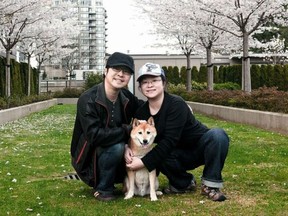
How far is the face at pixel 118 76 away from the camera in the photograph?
4594 millimetres

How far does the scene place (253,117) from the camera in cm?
1270

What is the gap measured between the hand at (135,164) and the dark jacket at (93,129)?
24 centimetres

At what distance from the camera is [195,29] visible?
844 inches

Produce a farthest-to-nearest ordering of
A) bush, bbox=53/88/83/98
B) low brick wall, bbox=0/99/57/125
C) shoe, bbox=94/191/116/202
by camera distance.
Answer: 1. bush, bbox=53/88/83/98
2. low brick wall, bbox=0/99/57/125
3. shoe, bbox=94/191/116/202

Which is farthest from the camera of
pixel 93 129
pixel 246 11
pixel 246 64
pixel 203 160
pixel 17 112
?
pixel 17 112

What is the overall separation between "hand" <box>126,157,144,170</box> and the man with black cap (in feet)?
0.40

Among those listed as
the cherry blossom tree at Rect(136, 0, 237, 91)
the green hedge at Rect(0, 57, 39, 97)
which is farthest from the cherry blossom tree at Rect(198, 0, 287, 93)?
the green hedge at Rect(0, 57, 39, 97)

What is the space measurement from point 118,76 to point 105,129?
1.67 ft

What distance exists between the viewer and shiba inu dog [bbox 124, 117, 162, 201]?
4445 millimetres

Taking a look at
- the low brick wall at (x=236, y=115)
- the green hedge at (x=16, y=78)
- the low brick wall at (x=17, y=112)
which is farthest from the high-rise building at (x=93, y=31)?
the low brick wall at (x=236, y=115)

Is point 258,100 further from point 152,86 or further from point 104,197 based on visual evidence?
point 104,197

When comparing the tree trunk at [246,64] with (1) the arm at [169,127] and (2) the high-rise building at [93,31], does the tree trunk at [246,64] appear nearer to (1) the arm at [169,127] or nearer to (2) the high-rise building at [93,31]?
(1) the arm at [169,127]

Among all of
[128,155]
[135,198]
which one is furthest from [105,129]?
[135,198]

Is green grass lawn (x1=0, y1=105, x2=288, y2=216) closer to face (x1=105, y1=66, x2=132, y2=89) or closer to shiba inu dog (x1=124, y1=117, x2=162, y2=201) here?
shiba inu dog (x1=124, y1=117, x2=162, y2=201)
